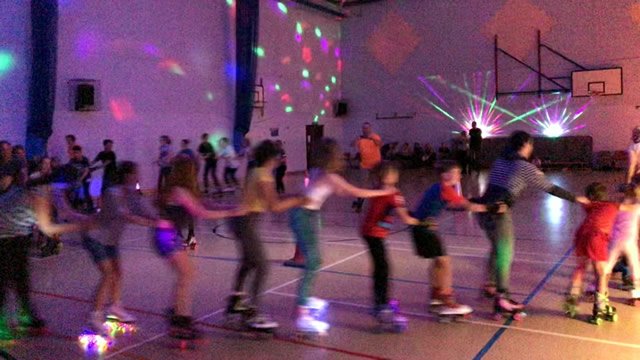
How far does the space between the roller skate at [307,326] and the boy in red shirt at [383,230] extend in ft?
1.64

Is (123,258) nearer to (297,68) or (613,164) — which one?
(297,68)

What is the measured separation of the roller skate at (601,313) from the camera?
14.1 feet

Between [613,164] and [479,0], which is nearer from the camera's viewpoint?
[613,164]

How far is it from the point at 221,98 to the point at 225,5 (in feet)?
10.1

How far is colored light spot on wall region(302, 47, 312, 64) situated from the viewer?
22.1 metres

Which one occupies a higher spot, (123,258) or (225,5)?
(225,5)

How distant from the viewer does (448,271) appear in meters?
4.44

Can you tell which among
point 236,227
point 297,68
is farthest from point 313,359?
point 297,68

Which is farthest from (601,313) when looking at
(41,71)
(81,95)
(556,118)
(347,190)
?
(556,118)

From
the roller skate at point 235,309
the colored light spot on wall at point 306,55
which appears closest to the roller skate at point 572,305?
the roller skate at point 235,309

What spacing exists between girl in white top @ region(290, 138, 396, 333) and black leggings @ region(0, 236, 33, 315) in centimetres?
214

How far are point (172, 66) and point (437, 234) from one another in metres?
13.5

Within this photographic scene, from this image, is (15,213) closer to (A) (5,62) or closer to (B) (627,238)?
(B) (627,238)

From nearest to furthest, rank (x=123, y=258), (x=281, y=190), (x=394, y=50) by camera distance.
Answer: (x=123, y=258) < (x=281, y=190) < (x=394, y=50)
